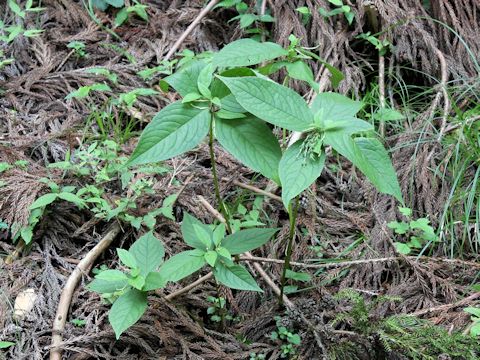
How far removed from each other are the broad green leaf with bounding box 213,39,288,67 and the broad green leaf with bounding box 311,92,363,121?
0.65ft

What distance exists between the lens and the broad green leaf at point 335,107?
165 cm

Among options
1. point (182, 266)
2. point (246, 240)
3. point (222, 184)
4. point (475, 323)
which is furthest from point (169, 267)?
point (475, 323)

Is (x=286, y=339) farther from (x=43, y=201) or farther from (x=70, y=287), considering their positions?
(x=43, y=201)

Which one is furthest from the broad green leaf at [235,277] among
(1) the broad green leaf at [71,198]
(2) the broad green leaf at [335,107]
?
(1) the broad green leaf at [71,198]

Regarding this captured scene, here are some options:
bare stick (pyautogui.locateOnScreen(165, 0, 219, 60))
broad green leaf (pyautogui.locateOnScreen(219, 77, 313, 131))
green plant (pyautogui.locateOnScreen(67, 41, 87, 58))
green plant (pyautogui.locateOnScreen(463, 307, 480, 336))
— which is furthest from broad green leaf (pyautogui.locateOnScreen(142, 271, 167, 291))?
green plant (pyautogui.locateOnScreen(67, 41, 87, 58))

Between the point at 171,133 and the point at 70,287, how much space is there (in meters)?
0.82

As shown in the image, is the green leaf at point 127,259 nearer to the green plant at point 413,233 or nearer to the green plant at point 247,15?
the green plant at point 413,233

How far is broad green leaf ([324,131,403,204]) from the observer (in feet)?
5.01

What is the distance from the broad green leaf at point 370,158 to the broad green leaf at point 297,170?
0.21 ft

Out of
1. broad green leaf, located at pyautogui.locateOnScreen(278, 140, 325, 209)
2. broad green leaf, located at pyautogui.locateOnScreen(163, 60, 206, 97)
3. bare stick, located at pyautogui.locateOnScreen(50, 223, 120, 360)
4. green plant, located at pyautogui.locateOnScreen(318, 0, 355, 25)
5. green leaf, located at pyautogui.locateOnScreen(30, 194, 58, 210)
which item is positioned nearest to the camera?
broad green leaf, located at pyautogui.locateOnScreen(278, 140, 325, 209)

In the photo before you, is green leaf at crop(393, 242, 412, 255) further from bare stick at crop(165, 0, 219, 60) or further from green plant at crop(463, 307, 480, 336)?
bare stick at crop(165, 0, 219, 60)

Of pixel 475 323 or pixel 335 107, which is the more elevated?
pixel 335 107

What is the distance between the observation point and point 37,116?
9.32 ft

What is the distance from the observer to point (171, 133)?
1566 millimetres
